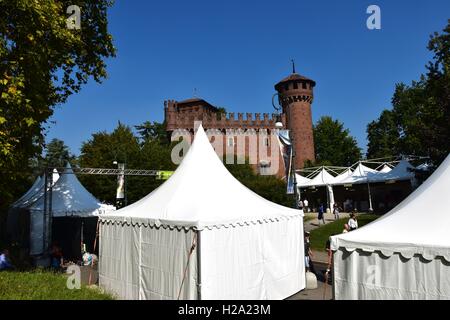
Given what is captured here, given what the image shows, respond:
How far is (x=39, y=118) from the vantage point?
1048 centimetres

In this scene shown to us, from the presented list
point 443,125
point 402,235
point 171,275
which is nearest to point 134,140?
point 443,125

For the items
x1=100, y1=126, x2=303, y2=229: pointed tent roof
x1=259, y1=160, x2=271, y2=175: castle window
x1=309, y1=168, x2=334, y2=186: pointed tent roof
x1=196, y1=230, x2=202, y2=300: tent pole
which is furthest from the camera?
x1=259, y1=160, x2=271, y2=175: castle window

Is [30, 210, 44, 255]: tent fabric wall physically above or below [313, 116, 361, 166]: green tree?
below

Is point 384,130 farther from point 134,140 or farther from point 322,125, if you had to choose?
point 134,140

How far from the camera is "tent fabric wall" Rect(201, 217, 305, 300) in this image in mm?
7230

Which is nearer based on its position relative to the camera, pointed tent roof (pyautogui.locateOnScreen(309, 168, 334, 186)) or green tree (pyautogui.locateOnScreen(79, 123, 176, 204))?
pointed tent roof (pyautogui.locateOnScreen(309, 168, 334, 186))

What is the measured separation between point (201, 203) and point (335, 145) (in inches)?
2182

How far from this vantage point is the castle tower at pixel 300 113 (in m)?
55.3

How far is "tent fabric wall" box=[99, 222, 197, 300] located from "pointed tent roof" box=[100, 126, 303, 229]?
262 millimetres

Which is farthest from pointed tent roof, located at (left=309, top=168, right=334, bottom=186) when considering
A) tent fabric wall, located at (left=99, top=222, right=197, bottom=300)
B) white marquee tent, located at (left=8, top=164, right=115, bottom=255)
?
tent fabric wall, located at (left=99, top=222, right=197, bottom=300)

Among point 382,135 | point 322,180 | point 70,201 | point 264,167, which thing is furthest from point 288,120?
point 70,201

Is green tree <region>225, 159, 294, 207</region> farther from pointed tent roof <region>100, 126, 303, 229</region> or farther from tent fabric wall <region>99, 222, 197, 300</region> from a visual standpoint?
tent fabric wall <region>99, 222, 197, 300</region>

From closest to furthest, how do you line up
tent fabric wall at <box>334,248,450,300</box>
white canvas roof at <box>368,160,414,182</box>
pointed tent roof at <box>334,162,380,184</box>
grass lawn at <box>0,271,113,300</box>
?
tent fabric wall at <box>334,248,450,300</box>, grass lawn at <box>0,271,113,300</box>, white canvas roof at <box>368,160,414,182</box>, pointed tent roof at <box>334,162,380,184</box>
